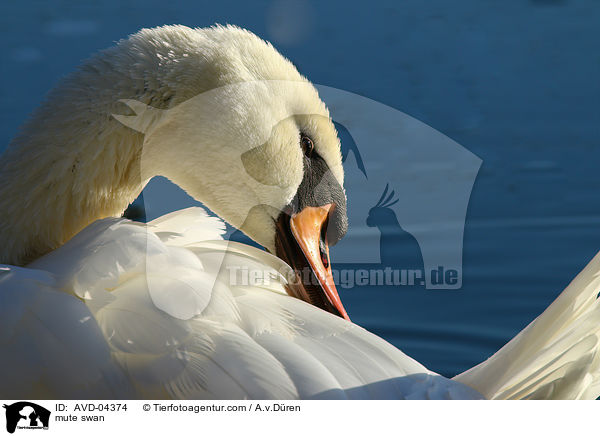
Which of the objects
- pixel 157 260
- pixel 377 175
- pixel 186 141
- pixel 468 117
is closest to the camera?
pixel 157 260

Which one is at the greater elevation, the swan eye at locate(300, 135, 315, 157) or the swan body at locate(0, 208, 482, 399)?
the swan eye at locate(300, 135, 315, 157)

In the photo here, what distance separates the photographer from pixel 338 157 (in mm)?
1932

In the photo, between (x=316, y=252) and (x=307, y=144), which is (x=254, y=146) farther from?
(x=316, y=252)

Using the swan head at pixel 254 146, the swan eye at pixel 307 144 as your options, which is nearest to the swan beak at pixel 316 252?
the swan head at pixel 254 146

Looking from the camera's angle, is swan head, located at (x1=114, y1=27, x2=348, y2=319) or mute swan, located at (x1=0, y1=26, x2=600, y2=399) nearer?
mute swan, located at (x1=0, y1=26, x2=600, y2=399)

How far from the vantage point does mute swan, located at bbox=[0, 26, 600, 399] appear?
131cm

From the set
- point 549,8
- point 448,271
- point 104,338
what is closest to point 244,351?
point 104,338

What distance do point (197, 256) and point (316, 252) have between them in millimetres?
430

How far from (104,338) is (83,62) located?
0.83 m

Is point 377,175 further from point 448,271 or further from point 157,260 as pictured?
point 157,260
